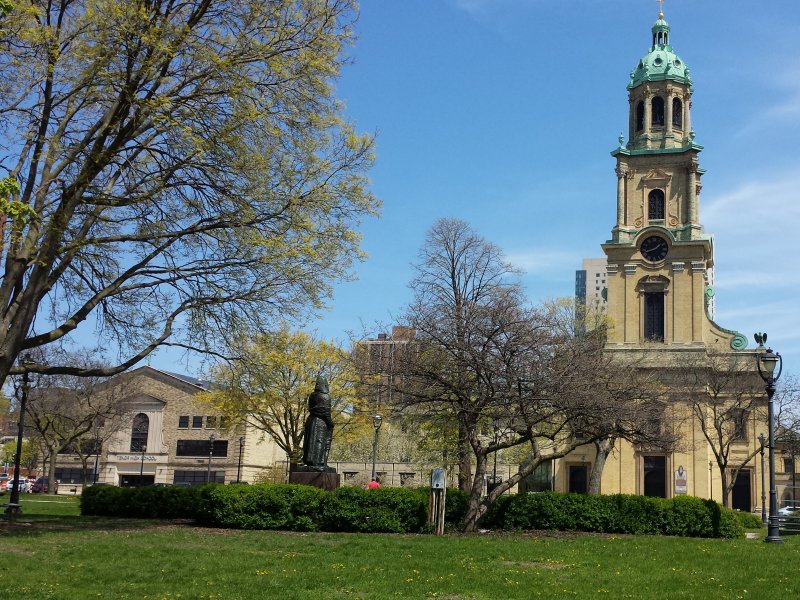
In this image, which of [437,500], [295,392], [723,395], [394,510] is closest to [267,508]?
[394,510]

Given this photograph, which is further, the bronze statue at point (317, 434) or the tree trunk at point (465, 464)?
the tree trunk at point (465, 464)

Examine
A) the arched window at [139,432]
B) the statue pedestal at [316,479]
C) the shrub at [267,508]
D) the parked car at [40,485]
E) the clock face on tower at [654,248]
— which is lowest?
the parked car at [40,485]

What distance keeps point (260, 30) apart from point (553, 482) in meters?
43.3

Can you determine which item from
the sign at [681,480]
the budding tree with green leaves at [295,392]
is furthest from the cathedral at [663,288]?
the budding tree with green leaves at [295,392]

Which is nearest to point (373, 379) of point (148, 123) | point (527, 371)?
point (527, 371)

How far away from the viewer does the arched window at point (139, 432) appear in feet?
228

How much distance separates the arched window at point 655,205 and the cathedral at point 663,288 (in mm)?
70

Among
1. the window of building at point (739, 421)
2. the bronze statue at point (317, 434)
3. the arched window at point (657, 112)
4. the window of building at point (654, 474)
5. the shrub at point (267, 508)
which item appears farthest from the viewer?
the arched window at point (657, 112)

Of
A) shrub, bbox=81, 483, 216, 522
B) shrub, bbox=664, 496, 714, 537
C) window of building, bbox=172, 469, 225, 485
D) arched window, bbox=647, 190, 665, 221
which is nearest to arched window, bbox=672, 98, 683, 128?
arched window, bbox=647, 190, 665, 221

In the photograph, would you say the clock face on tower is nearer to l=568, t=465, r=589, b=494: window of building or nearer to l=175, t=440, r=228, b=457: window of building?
l=568, t=465, r=589, b=494: window of building

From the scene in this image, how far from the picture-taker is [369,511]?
21531 millimetres

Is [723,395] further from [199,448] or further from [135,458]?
[135,458]

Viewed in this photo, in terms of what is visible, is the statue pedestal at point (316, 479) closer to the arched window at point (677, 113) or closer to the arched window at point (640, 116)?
the arched window at point (640, 116)

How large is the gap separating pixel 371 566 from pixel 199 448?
185 ft
